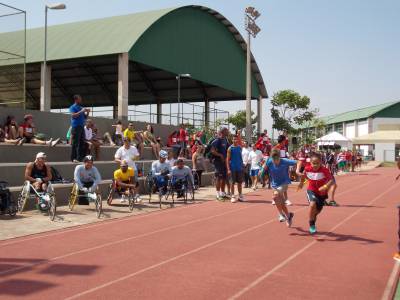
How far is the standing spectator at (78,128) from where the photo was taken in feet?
43.8

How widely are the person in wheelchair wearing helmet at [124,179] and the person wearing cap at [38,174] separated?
1814 millimetres

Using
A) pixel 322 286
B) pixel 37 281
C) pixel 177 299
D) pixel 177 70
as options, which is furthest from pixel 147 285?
pixel 177 70

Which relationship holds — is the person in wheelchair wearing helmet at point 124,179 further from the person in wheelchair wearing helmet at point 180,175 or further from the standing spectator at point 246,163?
the standing spectator at point 246,163

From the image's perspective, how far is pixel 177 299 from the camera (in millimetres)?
4914

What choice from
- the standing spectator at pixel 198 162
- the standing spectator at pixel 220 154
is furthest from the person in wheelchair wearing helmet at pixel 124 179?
the standing spectator at pixel 198 162

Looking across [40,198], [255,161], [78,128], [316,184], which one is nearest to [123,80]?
[255,161]

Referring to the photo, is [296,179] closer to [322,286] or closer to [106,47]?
[106,47]

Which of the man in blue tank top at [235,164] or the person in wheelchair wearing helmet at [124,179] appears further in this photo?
the man in blue tank top at [235,164]

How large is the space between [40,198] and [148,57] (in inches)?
660

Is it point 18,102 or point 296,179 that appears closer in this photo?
point 18,102

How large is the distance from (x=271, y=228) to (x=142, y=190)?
706 cm

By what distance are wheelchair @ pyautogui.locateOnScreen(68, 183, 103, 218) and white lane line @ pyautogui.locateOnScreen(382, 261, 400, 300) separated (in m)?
6.41

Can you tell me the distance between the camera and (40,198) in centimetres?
1034

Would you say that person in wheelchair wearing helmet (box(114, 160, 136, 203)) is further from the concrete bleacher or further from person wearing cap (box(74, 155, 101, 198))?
the concrete bleacher
